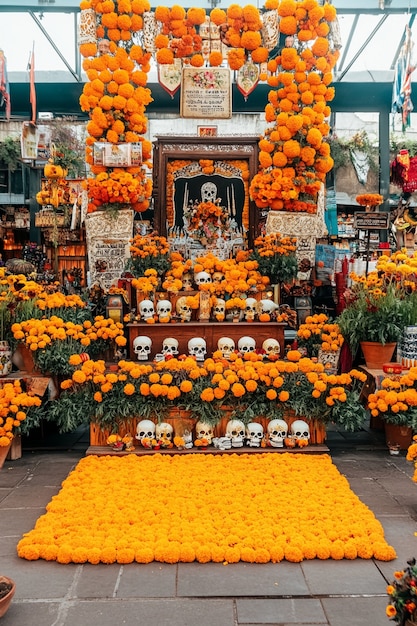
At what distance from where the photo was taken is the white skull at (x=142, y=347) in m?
6.57

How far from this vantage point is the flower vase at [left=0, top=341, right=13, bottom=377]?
5.95 meters

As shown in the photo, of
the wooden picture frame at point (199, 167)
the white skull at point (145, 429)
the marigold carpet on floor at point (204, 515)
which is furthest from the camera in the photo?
the wooden picture frame at point (199, 167)

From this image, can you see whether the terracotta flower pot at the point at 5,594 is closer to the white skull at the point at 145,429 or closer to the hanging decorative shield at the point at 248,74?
the white skull at the point at 145,429

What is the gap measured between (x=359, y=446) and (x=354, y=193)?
51.9ft

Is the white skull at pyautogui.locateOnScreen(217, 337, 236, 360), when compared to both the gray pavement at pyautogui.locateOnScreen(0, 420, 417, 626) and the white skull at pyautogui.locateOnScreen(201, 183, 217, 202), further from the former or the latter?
the white skull at pyautogui.locateOnScreen(201, 183, 217, 202)

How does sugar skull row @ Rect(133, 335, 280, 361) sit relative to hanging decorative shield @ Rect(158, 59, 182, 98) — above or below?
below

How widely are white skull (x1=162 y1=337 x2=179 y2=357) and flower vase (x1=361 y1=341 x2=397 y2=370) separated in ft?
6.50

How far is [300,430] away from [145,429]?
141cm

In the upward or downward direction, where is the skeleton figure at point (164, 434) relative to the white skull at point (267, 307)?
downward

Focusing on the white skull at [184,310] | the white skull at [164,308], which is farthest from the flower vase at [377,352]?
the white skull at [164,308]

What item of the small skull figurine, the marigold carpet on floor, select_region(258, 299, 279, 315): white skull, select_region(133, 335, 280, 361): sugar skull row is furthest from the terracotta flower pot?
the small skull figurine

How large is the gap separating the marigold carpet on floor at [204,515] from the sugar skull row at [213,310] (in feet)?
6.44

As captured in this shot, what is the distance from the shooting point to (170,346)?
6594mm

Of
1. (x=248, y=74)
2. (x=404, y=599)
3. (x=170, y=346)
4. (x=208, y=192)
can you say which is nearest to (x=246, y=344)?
(x=170, y=346)
